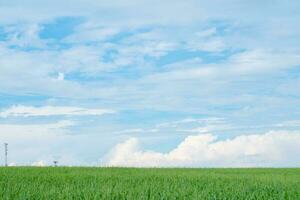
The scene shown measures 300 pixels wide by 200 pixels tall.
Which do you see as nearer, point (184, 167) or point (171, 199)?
point (171, 199)

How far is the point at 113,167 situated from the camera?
2595 centimetres

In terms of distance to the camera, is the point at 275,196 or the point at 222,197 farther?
the point at 275,196

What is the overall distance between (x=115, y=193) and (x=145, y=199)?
3.86ft

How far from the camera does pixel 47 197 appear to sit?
999cm

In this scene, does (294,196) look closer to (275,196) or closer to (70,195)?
(275,196)

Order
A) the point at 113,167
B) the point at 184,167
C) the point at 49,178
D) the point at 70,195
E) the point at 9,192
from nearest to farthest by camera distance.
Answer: the point at 70,195, the point at 9,192, the point at 49,178, the point at 113,167, the point at 184,167

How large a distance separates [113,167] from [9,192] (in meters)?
15.2

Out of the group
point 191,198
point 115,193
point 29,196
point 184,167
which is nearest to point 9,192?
point 29,196

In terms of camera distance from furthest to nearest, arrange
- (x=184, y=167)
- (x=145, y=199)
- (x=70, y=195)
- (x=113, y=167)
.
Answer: (x=184, y=167) → (x=113, y=167) → (x=70, y=195) → (x=145, y=199)

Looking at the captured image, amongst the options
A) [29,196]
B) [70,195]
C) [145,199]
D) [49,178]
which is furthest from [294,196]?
[49,178]

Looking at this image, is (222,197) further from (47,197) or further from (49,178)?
(49,178)

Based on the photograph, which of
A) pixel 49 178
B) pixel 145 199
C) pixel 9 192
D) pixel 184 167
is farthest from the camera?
pixel 184 167

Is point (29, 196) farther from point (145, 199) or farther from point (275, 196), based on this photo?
point (275, 196)

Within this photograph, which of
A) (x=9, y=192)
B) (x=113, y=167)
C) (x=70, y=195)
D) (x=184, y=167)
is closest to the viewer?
(x=70, y=195)
